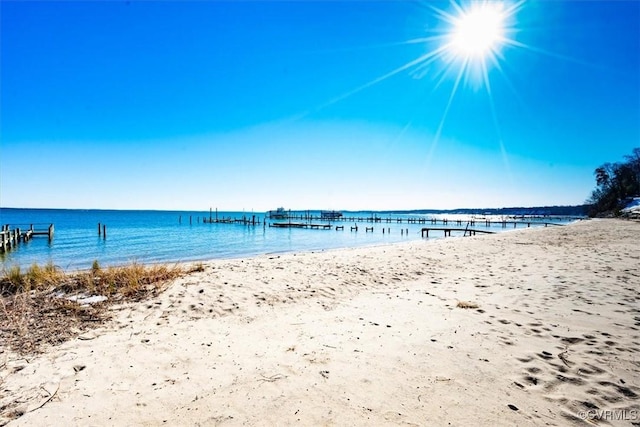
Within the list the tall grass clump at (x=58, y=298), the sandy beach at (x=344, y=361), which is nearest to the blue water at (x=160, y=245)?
the tall grass clump at (x=58, y=298)

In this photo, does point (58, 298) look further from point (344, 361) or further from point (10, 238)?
point (10, 238)

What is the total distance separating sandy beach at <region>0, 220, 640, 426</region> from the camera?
301 cm

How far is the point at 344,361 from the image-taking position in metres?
4.03

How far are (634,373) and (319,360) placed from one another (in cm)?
389

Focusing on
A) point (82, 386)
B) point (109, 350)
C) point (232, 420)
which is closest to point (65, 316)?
point (109, 350)

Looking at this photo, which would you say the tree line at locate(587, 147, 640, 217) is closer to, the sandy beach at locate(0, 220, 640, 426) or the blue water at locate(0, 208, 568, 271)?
the blue water at locate(0, 208, 568, 271)

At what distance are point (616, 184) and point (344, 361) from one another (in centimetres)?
8919

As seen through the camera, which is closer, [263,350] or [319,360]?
[319,360]

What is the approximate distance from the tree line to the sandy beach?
7312 centimetres

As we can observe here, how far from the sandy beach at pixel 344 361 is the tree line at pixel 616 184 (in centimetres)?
7312

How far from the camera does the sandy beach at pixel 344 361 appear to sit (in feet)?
9.88

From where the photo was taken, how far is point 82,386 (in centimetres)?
347

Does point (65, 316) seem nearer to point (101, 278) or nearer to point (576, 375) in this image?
point (101, 278)

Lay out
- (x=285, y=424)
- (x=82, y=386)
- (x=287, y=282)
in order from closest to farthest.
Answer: (x=285, y=424), (x=82, y=386), (x=287, y=282)
